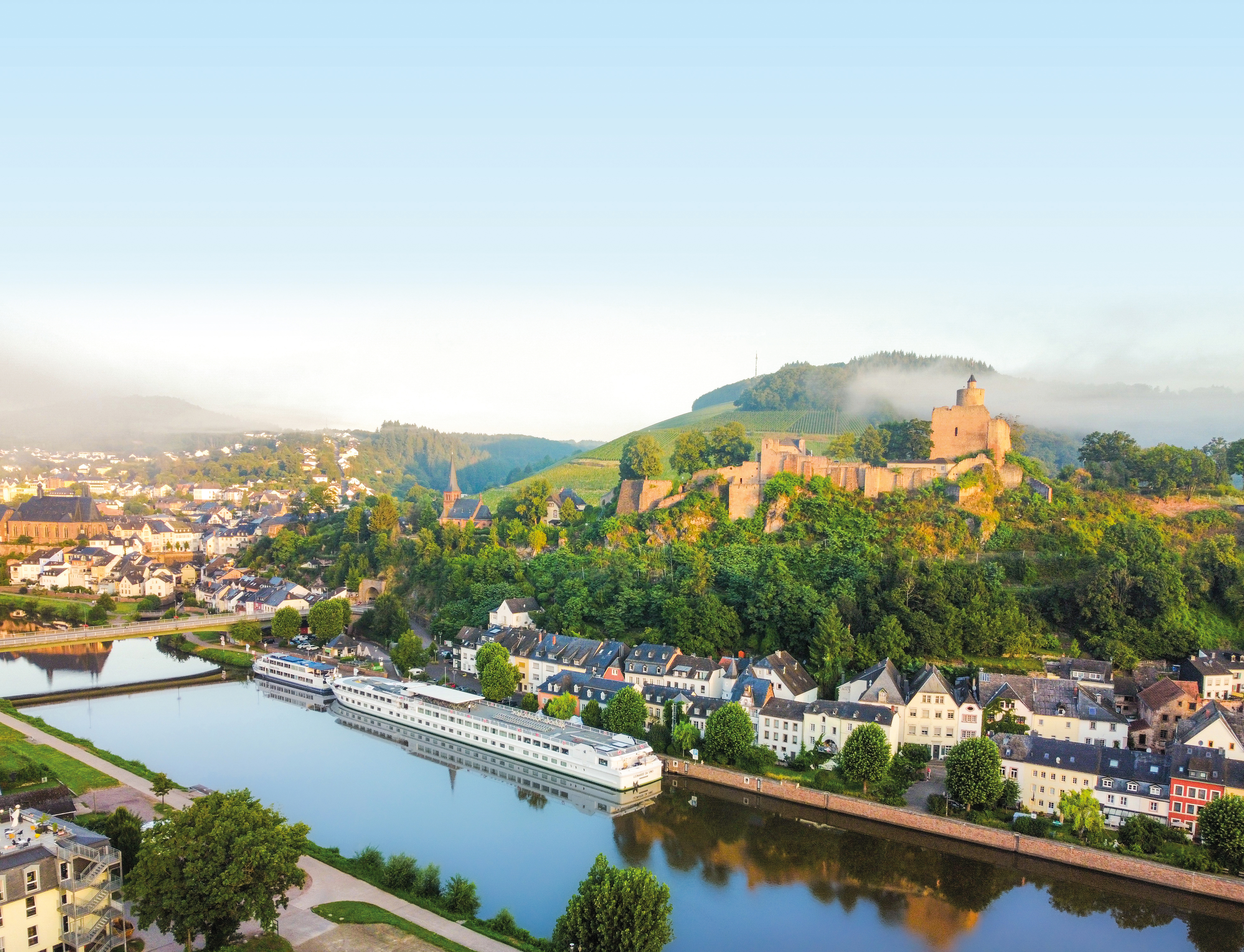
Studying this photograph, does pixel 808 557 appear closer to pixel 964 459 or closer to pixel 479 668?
pixel 964 459

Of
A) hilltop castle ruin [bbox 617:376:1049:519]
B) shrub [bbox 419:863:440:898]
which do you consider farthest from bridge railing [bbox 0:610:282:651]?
shrub [bbox 419:863:440:898]

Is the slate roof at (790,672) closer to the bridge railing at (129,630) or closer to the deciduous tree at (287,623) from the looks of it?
the deciduous tree at (287,623)

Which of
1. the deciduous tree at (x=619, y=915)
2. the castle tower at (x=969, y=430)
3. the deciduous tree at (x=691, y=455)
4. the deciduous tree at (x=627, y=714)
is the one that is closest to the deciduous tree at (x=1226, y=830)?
the deciduous tree at (x=619, y=915)

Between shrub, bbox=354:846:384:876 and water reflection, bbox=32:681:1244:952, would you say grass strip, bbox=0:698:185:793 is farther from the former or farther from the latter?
shrub, bbox=354:846:384:876

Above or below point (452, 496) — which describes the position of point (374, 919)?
below

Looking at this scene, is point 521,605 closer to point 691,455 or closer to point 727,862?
point 691,455

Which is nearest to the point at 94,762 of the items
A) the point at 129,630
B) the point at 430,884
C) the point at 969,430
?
the point at 430,884
